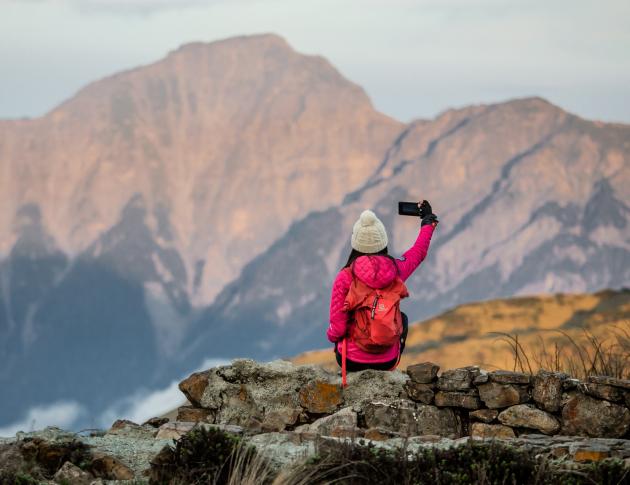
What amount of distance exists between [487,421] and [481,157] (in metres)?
94.6

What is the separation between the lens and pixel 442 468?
6637 mm

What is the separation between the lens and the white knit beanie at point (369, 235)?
9.02m

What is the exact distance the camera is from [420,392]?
30.5 ft

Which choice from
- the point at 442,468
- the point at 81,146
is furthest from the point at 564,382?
the point at 81,146

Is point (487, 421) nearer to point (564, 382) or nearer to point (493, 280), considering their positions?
point (564, 382)

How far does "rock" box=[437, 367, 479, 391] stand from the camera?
9172mm

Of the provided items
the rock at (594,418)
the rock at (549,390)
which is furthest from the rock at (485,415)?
the rock at (594,418)

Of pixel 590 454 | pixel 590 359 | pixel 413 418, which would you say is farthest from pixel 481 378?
pixel 590 359

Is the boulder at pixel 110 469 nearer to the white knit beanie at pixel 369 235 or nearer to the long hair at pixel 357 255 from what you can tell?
the long hair at pixel 357 255

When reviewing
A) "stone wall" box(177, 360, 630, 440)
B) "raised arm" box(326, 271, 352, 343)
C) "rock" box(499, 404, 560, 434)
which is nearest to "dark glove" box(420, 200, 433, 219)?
"raised arm" box(326, 271, 352, 343)

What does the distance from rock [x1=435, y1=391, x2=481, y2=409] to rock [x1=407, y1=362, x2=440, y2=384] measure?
0.50 feet

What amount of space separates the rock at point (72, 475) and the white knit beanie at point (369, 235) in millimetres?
3009

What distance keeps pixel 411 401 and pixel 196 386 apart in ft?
6.63

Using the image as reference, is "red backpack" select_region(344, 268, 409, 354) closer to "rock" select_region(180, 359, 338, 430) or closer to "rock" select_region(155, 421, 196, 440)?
"rock" select_region(180, 359, 338, 430)
